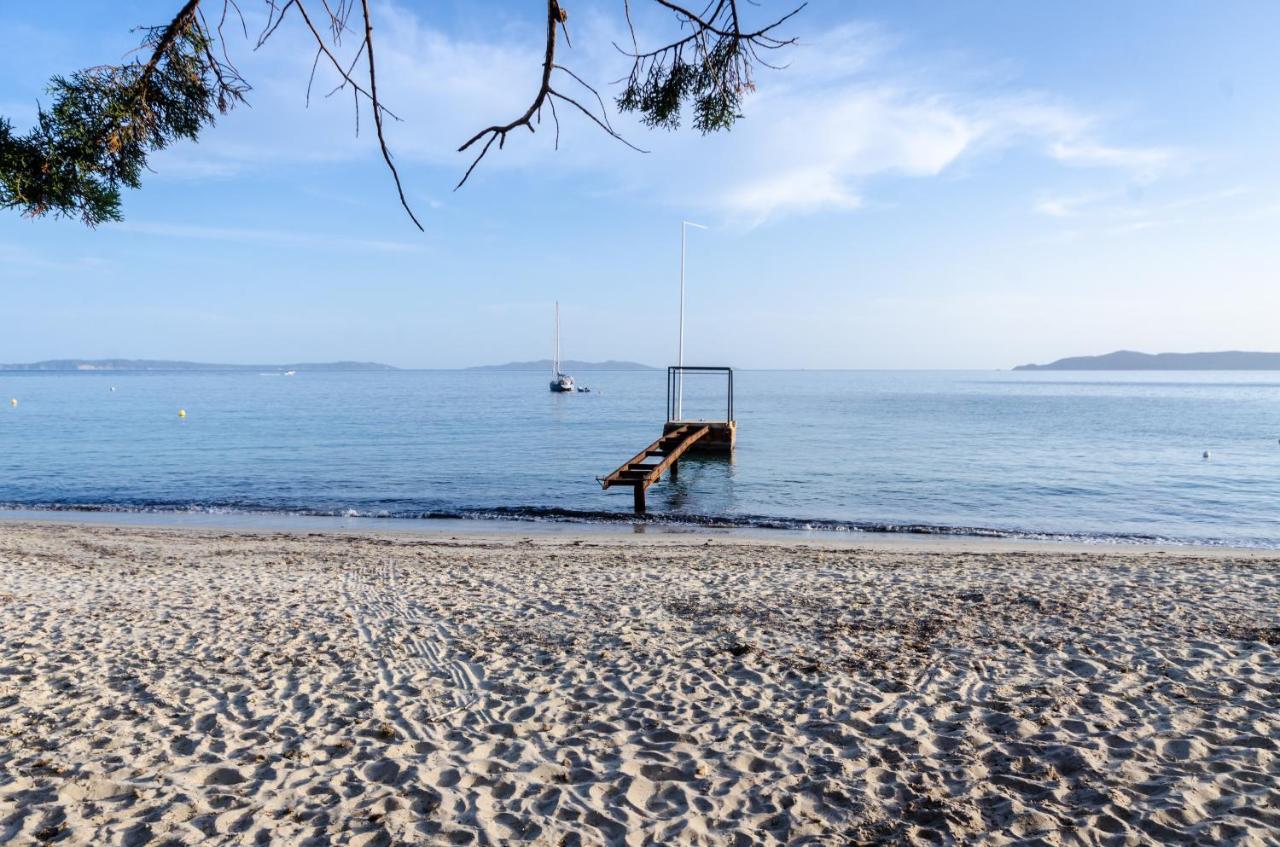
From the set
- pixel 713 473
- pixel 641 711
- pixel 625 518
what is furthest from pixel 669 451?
pixel 641 711

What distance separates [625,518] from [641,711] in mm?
12866

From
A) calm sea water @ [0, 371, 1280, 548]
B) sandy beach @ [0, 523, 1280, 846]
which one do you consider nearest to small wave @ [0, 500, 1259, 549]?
calm sea water @ [0, 371, 1280, 548]

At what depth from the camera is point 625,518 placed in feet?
60.3

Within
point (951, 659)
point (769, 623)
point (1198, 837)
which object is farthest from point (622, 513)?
point (1198, 837)

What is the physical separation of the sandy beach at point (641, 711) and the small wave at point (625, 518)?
689cm

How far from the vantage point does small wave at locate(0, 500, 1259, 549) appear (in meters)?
16.6

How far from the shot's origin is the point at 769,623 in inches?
307

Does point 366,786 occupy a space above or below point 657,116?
below

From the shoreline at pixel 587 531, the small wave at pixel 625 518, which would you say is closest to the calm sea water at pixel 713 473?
the small wave at pixel 625 518

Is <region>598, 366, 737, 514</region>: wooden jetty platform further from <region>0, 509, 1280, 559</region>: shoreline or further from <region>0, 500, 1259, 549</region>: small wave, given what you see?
<region>0, 509, 1280, 559</region>: shoreline

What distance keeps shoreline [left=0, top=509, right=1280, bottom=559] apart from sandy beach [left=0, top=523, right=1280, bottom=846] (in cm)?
524

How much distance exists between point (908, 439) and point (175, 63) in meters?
39.3

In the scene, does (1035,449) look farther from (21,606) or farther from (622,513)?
(21,606)

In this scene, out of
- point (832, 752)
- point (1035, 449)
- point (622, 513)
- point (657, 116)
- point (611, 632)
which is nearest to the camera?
point (657, 116)
